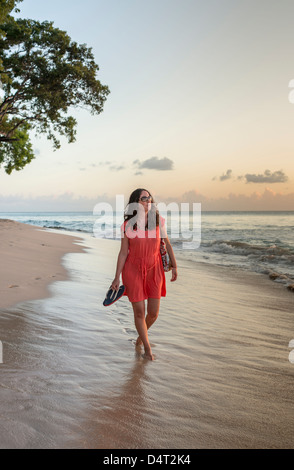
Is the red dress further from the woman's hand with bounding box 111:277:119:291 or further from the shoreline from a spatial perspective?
the shoreline

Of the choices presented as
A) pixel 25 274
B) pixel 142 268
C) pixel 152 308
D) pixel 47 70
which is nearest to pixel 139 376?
pixel 152 308

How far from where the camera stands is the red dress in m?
4.08

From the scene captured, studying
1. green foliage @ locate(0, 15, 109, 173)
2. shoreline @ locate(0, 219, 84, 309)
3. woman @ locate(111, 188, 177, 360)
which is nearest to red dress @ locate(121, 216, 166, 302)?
woman @ locate(111, 188, 177, 360)

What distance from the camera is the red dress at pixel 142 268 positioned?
4082 millimetres

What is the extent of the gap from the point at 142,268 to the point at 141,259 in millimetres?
102

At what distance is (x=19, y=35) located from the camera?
16.5 m

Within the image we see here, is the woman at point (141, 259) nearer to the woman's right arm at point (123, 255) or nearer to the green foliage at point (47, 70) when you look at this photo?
the woman's right arm at point (123, 255)

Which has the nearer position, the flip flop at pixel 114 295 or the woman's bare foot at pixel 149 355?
the woman's bare foot at pixel 149 355

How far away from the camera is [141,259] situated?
13.5 feet

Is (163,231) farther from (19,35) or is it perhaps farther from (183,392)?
(19,35)

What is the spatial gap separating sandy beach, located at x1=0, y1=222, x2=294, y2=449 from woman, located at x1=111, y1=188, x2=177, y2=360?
0.55m

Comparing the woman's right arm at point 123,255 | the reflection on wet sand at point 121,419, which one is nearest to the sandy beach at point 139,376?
the reflection on wet sand at point 121,419

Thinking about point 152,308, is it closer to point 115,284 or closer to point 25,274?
point 115,284
